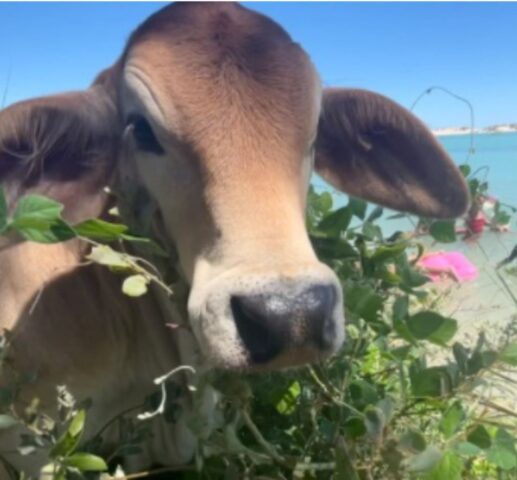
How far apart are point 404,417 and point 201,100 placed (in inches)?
44.3

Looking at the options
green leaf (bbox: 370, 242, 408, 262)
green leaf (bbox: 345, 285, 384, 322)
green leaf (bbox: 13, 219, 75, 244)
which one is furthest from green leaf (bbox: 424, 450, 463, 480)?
green leaf (bbox: 13, 219, 75, 244)

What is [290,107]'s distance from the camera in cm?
216

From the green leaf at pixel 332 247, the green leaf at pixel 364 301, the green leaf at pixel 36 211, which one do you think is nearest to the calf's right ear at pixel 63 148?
the green leaf at pixel 36 211

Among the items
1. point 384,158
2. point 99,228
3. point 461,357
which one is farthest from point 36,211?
point 384,158

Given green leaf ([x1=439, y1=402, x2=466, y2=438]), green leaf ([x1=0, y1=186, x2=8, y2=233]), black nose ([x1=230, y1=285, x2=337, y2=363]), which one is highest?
green leaf ([x1=0, y1=186, x2=8, y2=233])

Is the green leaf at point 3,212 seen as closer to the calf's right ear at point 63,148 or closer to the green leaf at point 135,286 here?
the green leaf at point 135,286

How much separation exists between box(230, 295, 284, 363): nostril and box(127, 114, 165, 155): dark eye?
1.99 ft

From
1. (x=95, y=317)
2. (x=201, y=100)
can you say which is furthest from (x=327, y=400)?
(x=201, y=100)

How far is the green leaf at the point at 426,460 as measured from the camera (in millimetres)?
1895

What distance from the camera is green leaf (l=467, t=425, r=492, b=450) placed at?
211cm

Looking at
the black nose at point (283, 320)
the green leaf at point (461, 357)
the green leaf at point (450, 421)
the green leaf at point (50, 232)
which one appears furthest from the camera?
the green leaf at point (461, 357)

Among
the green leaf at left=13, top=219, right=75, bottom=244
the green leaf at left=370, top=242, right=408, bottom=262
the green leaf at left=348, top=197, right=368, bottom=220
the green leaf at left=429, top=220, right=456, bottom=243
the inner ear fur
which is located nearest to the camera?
the green leaf at left=13, top=219, right=75, bottom=244

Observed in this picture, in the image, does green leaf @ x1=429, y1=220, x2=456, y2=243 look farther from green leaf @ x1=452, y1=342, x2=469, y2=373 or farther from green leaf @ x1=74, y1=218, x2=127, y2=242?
green leaf @ x1=74, y1=218, x2=127, y2=242

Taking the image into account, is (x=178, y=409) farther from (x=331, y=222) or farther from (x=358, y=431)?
(x=331, y=222)
